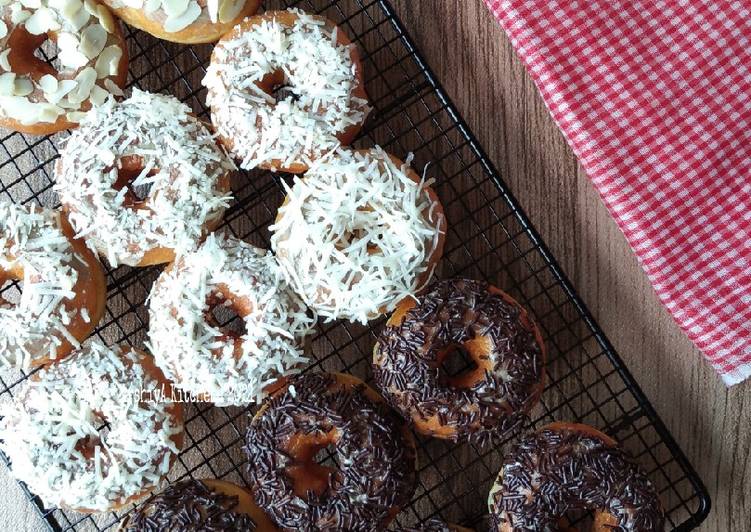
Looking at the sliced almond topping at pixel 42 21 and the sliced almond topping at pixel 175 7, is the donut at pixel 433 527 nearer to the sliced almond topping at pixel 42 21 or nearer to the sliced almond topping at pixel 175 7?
the sliced almond topping at pixel 175 7

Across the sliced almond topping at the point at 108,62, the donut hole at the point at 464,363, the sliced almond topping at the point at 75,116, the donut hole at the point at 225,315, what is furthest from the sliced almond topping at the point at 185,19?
the donut hole at the point at 464,363

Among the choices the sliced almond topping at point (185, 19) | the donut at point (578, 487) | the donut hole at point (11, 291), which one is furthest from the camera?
the donut hole at point (11, 291)

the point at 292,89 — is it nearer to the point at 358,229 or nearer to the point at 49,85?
the point at 358,229

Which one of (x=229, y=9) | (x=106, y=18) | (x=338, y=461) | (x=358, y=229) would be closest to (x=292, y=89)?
(x=229, y=9)

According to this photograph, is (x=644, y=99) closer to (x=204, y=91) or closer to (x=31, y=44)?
(x=204, y=91)

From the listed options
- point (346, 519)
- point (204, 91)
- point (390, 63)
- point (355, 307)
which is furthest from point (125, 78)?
point (346, 519)

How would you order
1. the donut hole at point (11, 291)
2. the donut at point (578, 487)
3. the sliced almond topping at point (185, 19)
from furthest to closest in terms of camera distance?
the donut hole at point (11, 291) < the sliced almond topping at point (185, 19) < the donut at point (578, 487)
